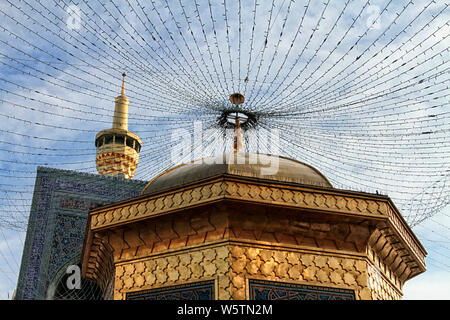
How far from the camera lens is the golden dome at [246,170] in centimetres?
553

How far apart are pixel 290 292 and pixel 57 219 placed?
7404 mm

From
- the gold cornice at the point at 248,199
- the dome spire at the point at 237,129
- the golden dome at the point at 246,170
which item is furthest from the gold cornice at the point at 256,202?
the dome spire at the point at 237,129

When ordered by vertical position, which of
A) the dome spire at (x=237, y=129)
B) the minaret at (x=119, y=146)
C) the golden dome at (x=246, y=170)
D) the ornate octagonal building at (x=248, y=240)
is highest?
the minaret at (x=119, y=146)

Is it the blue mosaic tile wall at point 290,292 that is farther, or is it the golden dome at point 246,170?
the golden dome at point 246,170

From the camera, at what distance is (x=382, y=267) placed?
17.7 feet

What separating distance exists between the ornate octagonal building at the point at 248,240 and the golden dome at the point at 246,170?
1.68 ft

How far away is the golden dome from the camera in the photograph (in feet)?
18.1

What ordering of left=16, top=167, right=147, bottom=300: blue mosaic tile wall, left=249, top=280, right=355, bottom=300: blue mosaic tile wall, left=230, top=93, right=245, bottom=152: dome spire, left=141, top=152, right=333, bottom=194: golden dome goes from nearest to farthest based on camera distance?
left=249, top=280, right=355, bottom=300: blue mosaic tile wall, left=141, top=152, right=333, bottom=194: golden dome, left=230, top=93, right=245, bottom=152: dome spire, left=16, top=167, right=147, bottom=300: blue mosaic tile wall

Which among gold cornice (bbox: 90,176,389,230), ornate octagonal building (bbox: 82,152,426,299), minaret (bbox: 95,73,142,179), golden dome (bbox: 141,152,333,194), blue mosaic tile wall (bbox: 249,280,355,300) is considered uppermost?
minaret (bbox: 95,73,142,179)

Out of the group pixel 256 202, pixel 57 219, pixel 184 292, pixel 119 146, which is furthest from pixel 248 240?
pixel 119 146

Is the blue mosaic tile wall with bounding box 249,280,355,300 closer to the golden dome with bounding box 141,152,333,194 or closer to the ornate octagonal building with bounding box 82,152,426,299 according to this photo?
the ornate octagonal building with bounding box 82,152,426,299

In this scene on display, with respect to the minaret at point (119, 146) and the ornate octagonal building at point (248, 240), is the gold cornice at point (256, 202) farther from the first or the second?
A: the minaret at point (119, 146)

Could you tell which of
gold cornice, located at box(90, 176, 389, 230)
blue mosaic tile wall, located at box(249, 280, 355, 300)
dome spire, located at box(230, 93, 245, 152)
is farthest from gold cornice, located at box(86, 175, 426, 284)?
dome spire, located at box(230, 93, 245, 152)

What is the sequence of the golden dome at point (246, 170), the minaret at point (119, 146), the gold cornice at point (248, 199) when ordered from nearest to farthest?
1. the gold cornice at point (248, 199)
2. the golden dome at point (246, 170)
3. the minaret at point (119, 146)
